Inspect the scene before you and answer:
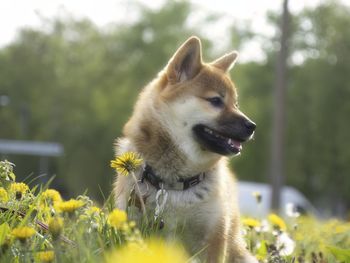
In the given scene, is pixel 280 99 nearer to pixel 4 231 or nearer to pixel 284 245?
pixel 284 245

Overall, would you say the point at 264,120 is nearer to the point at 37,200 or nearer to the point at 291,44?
the point at 291,44

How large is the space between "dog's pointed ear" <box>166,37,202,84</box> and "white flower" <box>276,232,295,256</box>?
1.55 metres

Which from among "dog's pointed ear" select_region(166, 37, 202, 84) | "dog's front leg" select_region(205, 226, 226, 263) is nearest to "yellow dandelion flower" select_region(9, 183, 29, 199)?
"dog's front leg" select_region(205, 226, 226, 263)

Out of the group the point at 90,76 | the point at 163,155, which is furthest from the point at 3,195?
the point at 90,76

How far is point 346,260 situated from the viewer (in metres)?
4.25

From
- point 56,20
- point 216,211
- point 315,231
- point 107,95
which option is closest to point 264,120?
point 107,95

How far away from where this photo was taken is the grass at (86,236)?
3010mm

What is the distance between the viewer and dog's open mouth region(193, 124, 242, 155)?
4.96 meters

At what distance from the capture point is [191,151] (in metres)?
4.84

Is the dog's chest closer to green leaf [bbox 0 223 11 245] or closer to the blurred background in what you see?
green leaf [bbox 0 223 11 245]

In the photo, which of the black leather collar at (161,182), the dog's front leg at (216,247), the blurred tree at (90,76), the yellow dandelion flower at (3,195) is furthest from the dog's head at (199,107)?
the blurred tree at (90,76)

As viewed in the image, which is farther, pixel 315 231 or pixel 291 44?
pixel 291 44

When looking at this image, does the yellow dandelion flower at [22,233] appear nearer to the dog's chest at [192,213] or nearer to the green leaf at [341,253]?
the dog's chest at [192,213]

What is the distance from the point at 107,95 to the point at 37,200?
3345 cm
